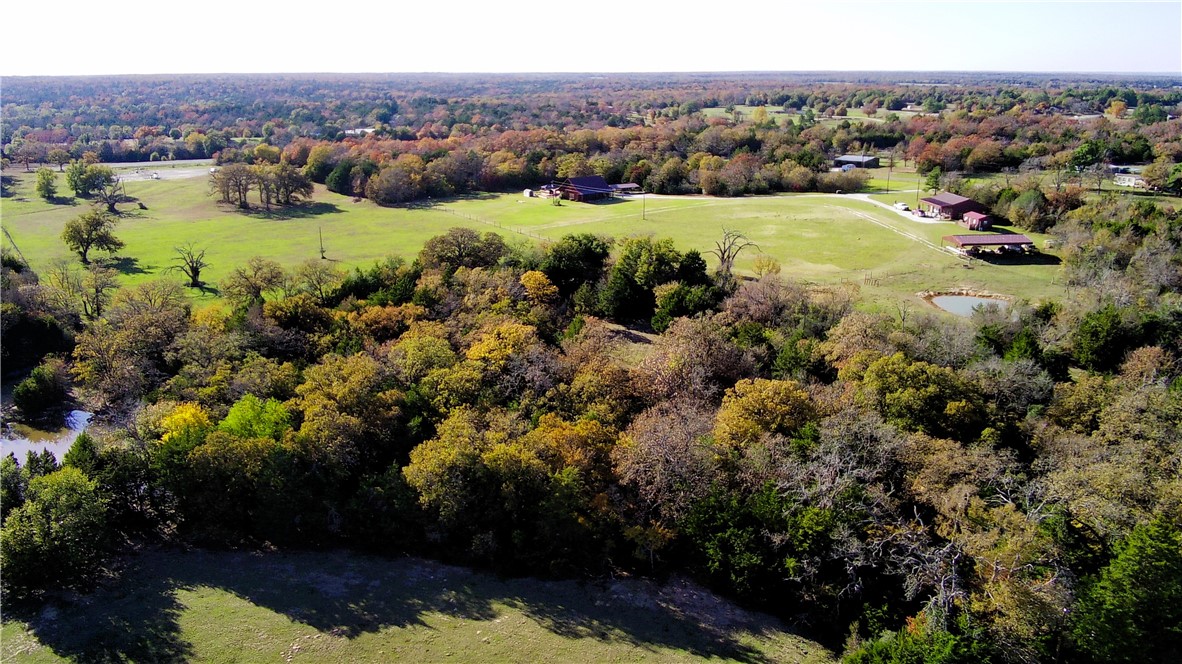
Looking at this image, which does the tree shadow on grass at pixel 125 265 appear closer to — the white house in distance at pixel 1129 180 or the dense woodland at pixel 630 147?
the dense woodland at pixel 630 147

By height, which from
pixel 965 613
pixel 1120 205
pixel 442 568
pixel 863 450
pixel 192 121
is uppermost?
pixel 192 121

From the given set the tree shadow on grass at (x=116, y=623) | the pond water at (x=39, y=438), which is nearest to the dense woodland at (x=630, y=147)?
the pond water at (x=39, y=438)

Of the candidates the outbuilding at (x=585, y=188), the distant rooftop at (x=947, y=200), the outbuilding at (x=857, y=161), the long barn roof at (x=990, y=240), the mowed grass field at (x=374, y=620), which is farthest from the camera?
the outbuilding at (x=857, y=161)

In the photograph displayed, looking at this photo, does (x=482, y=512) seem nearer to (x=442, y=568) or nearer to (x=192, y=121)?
(x=442, y=568)

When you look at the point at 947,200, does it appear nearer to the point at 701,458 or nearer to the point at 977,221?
the point at 977,221

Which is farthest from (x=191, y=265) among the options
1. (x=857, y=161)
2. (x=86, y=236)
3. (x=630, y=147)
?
(x=857, y=161)

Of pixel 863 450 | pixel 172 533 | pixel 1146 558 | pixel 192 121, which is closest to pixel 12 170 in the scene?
pixel 192 121
